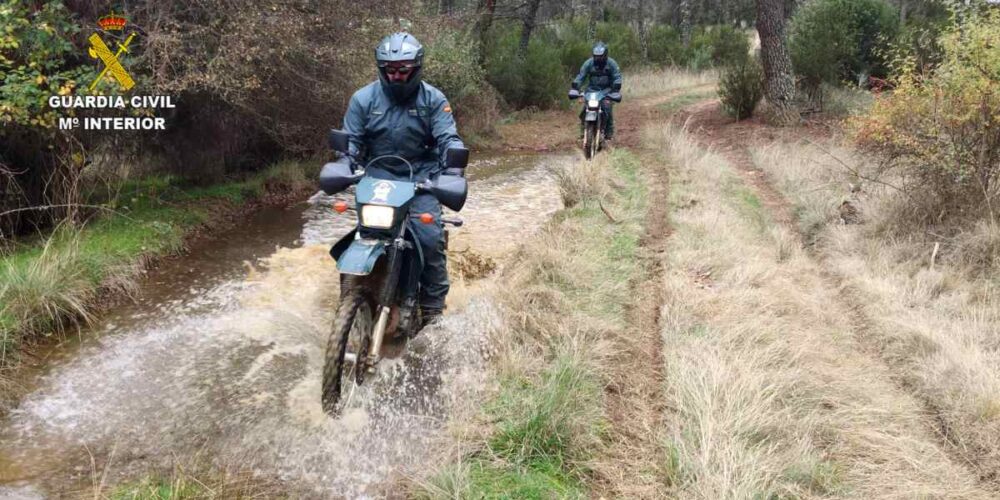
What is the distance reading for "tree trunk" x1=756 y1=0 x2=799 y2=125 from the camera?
41.8 ft

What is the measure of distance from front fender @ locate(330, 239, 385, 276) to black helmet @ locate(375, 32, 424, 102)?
3.88 feet

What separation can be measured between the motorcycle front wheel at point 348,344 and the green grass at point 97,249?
79.5 inches

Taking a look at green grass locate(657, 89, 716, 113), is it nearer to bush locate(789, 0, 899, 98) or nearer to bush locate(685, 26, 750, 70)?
bush locate(789, 0, 899, 98)

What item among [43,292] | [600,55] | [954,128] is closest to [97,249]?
[43,292]

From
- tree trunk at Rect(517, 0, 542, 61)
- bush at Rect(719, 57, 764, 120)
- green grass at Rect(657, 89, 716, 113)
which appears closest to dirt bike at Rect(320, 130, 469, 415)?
bush at Rect(719, 57, 764, 120)

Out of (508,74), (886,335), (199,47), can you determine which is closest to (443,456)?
(886,335)

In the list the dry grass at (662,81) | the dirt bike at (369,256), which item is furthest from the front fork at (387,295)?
the dry grass at (662,81)

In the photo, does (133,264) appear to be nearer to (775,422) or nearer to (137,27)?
(137,27)

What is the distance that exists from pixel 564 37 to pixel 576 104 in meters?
6.38

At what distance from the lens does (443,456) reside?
3.34 meters

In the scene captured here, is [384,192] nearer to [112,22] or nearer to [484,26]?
[112,22]

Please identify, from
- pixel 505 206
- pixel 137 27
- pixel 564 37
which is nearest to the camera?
pixel 137 27

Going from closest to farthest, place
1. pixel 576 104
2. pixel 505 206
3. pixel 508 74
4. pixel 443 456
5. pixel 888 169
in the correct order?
pixel 443 456
pixel 888 169
pixel 505 206
pixel 508 74
pixel 576 104

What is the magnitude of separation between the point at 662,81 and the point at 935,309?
17.3 meters
